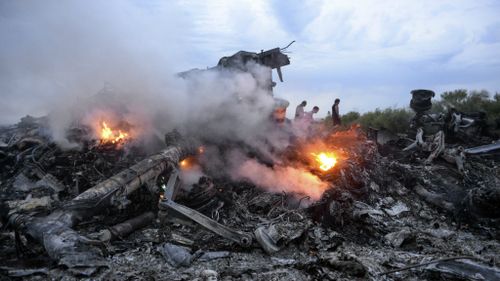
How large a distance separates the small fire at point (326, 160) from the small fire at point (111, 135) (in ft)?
17.7

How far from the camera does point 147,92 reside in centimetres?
991

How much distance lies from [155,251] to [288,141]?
577 centimetres

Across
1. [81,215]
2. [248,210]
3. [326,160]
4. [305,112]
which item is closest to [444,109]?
[305,112]

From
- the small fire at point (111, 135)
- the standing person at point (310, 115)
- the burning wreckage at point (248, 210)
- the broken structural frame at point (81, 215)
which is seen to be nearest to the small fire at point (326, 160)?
the burning wreckage at point (248, 210)

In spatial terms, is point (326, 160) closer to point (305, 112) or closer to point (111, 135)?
point (305, 112)

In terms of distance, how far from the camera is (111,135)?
8.85m

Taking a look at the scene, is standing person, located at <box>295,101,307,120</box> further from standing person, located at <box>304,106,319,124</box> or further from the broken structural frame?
the broken structural frame

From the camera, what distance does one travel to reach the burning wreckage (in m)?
4.23

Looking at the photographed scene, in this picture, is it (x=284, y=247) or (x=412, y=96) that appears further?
(x=412, y=96)

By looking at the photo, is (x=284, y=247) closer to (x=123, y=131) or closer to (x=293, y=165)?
(x=293, y=165)

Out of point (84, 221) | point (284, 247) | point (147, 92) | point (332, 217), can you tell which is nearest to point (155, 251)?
point (84, 221)

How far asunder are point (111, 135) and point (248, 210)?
4733 millimetres

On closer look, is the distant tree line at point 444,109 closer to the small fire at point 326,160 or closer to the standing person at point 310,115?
the standing person at point 310,115

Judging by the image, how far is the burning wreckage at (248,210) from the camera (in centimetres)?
423
